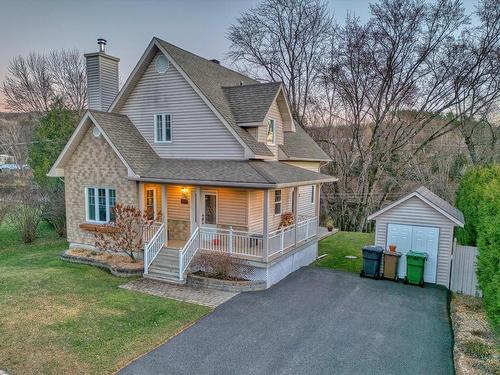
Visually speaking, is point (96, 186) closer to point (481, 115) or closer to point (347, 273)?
point (347, 273)

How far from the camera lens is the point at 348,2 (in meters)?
25.9

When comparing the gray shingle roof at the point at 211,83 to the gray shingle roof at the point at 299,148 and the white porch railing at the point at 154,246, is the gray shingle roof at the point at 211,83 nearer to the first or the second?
the gray shingle roof at the point at 299,148

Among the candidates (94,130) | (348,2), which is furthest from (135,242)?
(348,2)

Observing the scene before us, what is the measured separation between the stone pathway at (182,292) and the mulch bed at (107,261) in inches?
30.0

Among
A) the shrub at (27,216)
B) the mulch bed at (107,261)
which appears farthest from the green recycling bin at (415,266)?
the shrub at (27,216)

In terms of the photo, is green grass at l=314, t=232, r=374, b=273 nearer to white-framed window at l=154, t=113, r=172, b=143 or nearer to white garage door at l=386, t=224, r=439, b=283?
white garage door at l=386, t=224, r=439, b=283

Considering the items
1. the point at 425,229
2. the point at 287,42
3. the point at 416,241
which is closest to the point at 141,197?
the point at 416,241

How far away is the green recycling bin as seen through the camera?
1101 cm

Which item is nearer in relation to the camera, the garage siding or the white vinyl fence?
the white vinyl fence

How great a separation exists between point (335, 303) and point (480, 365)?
3.93 meters

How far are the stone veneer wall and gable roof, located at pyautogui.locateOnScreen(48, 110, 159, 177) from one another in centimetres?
32

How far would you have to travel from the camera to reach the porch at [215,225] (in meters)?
11.6

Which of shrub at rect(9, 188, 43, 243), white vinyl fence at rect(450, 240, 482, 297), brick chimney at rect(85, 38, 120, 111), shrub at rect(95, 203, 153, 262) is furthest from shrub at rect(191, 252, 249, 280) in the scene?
shrub at rect(9, 188, 43, 243)

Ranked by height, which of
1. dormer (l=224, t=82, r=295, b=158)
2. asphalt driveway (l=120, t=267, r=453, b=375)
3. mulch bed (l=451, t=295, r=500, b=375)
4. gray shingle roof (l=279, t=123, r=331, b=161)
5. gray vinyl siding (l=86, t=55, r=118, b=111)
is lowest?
asphalt driveway (l=120, t=267, r=453, b=375)
